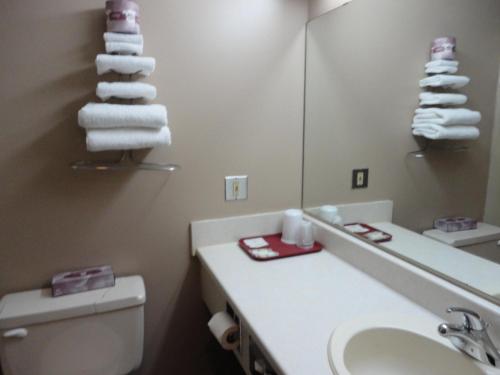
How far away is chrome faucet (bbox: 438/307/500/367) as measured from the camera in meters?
0.81

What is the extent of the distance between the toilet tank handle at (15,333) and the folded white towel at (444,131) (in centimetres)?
158

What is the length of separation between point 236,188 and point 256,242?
269 millimetres

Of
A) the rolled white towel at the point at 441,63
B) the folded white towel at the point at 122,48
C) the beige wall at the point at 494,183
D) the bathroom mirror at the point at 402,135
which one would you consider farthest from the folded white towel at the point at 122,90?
the beige wall at the point at 494,183

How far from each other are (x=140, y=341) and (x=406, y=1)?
1.64 m

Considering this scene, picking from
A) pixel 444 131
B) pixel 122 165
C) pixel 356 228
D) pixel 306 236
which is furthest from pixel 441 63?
pixel 122 165

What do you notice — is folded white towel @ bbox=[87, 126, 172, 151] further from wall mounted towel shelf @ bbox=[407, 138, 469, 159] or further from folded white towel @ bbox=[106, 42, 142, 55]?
wall mounted towel shelf @ bbox=[407, 138, 469, 159]

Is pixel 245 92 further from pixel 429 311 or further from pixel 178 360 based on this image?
pixel 178 360

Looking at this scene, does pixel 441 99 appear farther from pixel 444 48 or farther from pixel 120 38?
pixel 120 38

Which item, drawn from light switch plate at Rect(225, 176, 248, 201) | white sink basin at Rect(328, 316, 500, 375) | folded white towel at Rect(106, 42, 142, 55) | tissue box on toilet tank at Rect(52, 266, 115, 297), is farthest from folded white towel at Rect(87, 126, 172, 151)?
white sink basin at Rect(328, 316, 500, 375)

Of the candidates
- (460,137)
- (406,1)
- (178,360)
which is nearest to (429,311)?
(460,137)

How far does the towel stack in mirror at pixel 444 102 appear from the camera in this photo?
3.47 ft

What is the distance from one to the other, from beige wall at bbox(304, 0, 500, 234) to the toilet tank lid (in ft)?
3.11

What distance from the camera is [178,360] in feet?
5.48

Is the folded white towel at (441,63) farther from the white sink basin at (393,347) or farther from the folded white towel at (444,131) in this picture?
the white sink basin at (393,347)
